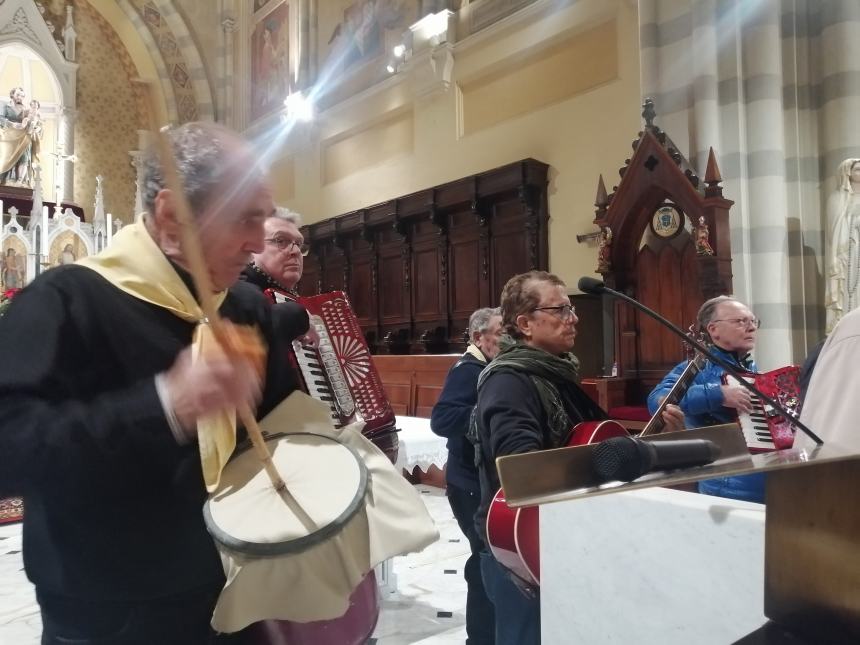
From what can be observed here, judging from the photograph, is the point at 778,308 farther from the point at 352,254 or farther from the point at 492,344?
the point at 352,254

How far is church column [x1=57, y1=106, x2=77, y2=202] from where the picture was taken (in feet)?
39.8

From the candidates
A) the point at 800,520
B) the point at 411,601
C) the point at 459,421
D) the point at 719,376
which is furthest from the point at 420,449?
the point at 800,520

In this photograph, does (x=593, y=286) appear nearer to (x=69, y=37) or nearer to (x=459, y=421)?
(x=459, y=421)

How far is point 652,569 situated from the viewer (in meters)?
1.25

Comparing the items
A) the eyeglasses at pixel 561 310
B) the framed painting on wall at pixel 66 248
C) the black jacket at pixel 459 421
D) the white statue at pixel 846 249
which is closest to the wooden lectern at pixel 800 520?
the eyeglasses at pixel 561 310

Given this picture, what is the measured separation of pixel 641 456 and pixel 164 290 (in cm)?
85

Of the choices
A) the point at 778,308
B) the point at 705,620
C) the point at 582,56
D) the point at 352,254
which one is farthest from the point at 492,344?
the point at 352,254

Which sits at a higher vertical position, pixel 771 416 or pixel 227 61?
pixel 227 61

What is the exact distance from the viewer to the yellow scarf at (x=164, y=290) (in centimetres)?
113

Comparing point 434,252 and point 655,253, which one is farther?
point 434,252

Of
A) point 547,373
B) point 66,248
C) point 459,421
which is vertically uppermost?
point 66,248

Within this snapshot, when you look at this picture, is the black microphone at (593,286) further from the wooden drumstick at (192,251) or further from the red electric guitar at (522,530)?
the wooden drumstick at (192,251)

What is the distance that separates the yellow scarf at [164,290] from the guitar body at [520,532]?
0.79 metres

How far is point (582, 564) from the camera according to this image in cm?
139
